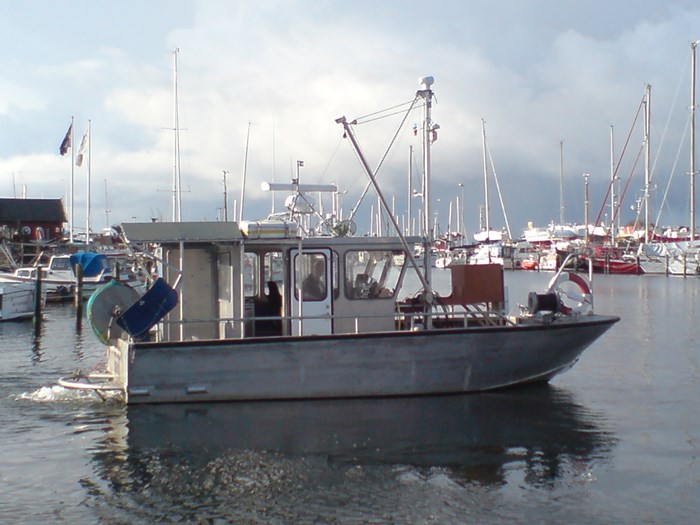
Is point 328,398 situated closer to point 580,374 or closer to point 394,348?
point 394,348

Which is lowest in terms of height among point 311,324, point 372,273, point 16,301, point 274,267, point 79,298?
point 16,301

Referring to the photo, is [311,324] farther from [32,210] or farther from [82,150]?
[32,210]

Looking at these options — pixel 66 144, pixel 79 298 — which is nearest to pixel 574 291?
pixel 79 298

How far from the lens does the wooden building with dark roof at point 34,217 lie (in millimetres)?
62750

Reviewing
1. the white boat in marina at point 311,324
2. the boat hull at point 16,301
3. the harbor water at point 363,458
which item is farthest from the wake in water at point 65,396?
the boat hull at point 16,301

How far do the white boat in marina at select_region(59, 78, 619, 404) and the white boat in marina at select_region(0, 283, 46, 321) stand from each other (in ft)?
59.4

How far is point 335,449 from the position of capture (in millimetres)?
11633

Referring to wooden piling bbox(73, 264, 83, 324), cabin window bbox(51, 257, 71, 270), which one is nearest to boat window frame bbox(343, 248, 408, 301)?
wooden piling bbox(73, 264, 83, 324)

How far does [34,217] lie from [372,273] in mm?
56238

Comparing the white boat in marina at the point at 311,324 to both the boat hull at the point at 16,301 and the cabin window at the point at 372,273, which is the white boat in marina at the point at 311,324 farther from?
the boat hull at the point at 16,301

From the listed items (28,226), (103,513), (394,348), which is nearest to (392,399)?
(394,348)

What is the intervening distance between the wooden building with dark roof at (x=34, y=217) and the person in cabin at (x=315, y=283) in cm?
5208

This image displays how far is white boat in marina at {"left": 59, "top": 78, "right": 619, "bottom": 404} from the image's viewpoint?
13117 millimetres

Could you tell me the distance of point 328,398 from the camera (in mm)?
13516
